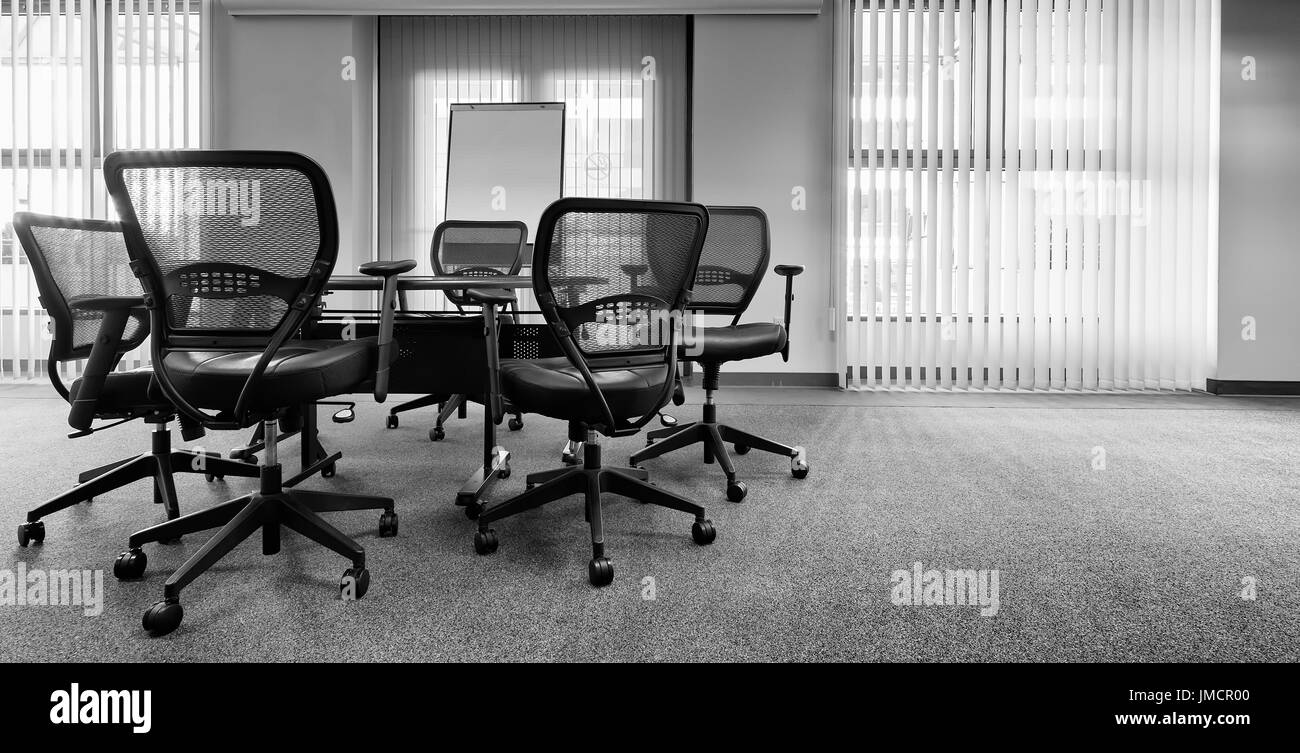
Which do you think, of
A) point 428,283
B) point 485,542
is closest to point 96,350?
point 428,283

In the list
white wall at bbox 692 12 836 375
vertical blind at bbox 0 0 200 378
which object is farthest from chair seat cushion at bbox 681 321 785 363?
vertical blind at bbox 0 0 200 378

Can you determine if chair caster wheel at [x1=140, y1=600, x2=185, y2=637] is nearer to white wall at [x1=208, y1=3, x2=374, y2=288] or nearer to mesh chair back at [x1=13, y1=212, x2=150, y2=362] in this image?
mesh chair back at [x1=13, y1=212, x2=150, y2=362]

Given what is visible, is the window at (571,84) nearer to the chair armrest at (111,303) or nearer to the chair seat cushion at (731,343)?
the chair seat cushion at (731,343)

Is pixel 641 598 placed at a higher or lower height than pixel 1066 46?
lower

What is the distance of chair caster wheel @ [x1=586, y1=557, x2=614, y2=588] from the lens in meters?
1.52

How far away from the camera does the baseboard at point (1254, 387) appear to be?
451 cm

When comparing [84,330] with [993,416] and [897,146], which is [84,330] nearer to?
[993,416]

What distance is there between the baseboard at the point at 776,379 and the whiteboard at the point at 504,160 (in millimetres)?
1879

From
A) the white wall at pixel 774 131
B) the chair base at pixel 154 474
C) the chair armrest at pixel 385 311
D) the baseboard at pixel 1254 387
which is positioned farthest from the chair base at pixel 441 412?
the baseboard at pixel 1254 387

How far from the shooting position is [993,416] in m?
3.72

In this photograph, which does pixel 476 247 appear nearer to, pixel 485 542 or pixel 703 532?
pixel 485 542

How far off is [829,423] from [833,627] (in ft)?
7.50

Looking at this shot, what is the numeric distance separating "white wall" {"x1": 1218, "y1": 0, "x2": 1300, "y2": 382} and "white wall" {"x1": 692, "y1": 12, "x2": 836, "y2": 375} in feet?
9.02

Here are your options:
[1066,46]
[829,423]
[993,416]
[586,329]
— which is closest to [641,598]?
[586,329]
